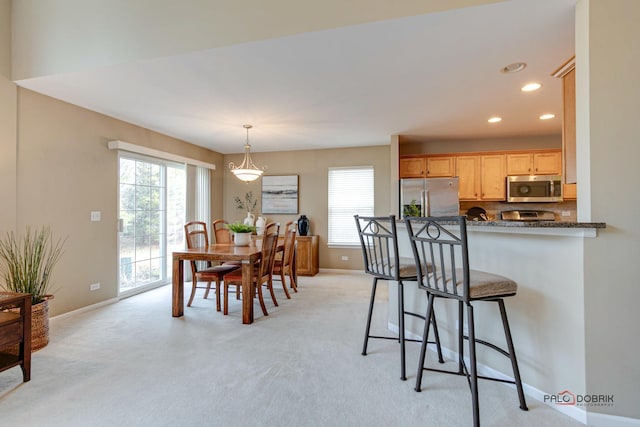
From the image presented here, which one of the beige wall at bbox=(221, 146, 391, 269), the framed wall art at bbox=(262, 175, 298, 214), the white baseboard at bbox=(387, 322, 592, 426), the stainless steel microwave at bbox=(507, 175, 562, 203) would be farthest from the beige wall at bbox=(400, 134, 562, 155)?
the white baseboard at bbox=(387, 322, 592, 426)

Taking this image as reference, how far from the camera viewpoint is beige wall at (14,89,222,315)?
3.04m

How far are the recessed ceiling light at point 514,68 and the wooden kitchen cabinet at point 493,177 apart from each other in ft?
7.81

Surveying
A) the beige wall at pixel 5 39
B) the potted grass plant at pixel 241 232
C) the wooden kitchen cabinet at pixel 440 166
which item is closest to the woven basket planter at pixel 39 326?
the potted grass plant at pixel 241 232

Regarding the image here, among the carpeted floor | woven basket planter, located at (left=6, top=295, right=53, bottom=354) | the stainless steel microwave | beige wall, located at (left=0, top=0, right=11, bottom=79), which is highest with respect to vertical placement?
beige wall, located at (left=0, top=0, right=11, bottom=79)

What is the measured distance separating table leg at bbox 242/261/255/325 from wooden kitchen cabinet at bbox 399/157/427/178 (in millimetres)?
3201

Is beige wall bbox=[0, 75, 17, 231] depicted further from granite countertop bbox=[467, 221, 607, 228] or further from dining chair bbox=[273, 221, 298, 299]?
A: granite countertop bbox=[467, 221, 607, 228]

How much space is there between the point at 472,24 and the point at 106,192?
4.37m

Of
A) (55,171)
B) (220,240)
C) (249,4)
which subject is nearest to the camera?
Result: (249,4)

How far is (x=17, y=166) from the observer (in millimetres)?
2918

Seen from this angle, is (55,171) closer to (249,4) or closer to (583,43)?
(249,4)

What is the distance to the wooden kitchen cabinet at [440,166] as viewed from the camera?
194 inches

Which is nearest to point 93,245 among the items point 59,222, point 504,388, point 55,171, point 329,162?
point 59,222

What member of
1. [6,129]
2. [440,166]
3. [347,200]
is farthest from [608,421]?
[6,129]

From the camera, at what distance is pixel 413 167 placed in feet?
16.7
